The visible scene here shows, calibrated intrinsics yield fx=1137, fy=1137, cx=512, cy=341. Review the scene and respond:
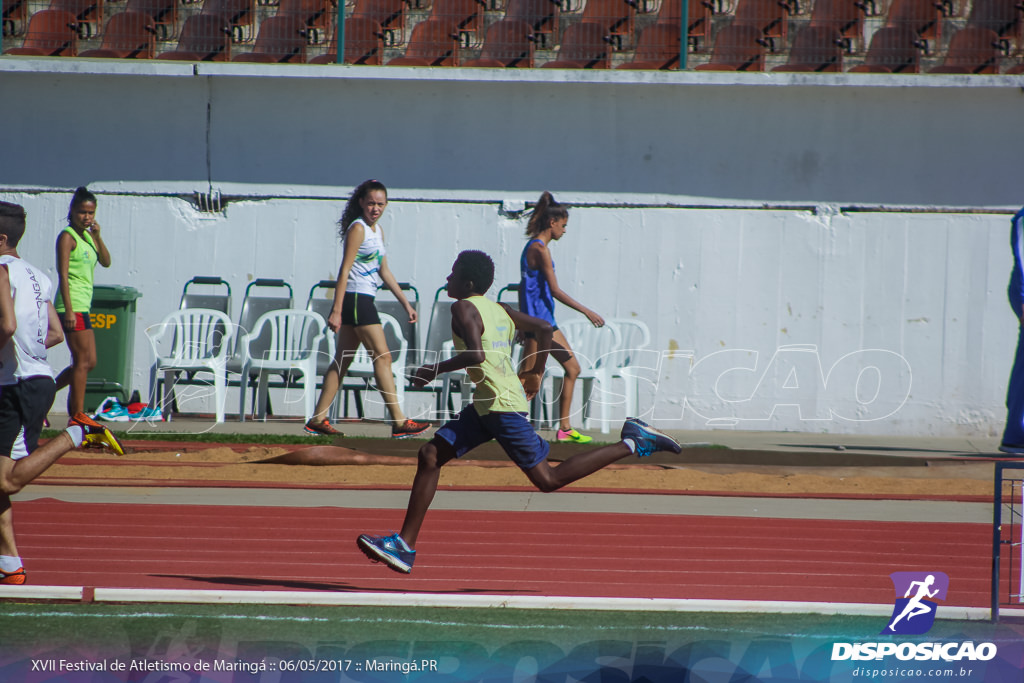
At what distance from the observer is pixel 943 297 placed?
12875 mm

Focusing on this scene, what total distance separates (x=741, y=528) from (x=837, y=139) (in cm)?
702

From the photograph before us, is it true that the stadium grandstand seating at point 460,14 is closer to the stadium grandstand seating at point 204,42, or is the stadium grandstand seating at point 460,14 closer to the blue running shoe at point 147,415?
the stadium grandstand seating at point 204,42

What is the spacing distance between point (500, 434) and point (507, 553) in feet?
3.31

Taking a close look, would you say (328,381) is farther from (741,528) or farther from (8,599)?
(8,599)

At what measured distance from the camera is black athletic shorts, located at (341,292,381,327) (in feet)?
32.3

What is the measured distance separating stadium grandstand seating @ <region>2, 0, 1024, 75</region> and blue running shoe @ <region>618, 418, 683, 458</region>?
29.3 feet

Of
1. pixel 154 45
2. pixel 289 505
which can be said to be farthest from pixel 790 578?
pixel 154 45

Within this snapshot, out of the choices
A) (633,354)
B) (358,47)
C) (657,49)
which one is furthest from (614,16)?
(633,354)

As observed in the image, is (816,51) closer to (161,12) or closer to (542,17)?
Result: (542,17)

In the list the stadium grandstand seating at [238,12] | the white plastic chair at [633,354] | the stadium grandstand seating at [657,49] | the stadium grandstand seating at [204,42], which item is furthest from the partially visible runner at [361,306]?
the stadium grandstand seating at [238,12]

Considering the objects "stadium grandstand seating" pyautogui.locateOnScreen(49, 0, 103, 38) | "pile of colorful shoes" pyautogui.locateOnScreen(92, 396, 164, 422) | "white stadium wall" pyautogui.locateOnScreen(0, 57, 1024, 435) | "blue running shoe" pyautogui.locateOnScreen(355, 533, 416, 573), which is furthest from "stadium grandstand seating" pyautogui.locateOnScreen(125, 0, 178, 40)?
"blue running shoe" pyautogui.locateOnScreen(355, 533, 416, 573)

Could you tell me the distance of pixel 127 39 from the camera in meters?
14.9

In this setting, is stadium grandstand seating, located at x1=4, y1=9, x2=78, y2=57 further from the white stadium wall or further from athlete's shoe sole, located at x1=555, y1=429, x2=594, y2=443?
athlete's shoe sole, located at x1=555, y1=429, x2=594, y2=443

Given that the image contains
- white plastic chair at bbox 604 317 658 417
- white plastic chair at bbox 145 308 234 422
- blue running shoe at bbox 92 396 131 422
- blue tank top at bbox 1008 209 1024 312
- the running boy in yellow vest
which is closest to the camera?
the running boy in yellow vest
